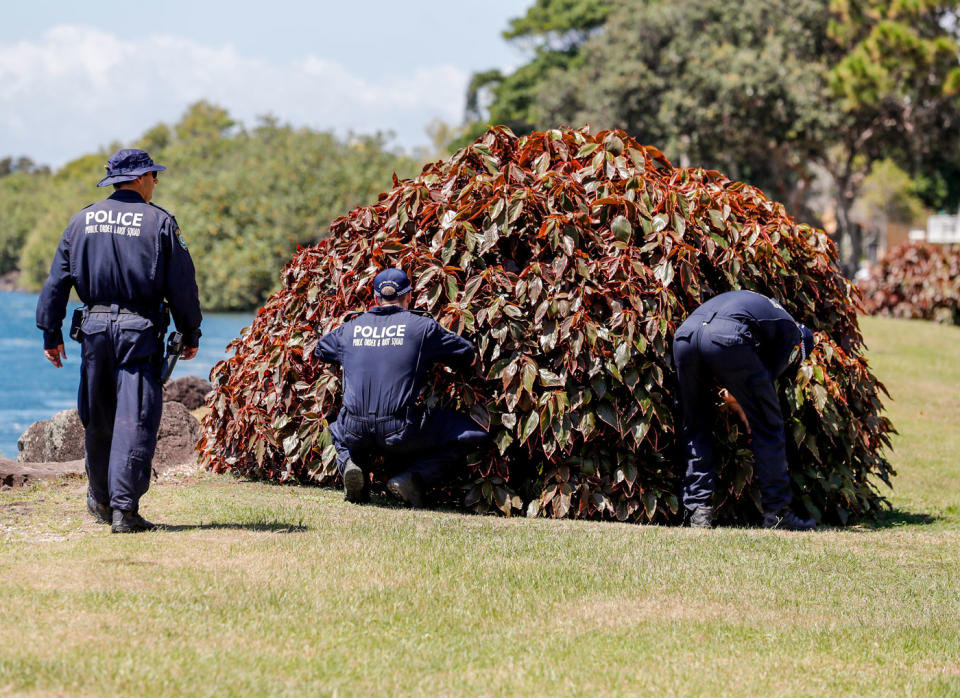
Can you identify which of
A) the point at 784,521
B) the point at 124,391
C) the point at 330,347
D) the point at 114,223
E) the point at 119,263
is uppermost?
the point at 114,223

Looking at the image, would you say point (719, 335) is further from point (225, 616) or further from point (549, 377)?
point (225, 616)

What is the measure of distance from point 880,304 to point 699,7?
45.5ft

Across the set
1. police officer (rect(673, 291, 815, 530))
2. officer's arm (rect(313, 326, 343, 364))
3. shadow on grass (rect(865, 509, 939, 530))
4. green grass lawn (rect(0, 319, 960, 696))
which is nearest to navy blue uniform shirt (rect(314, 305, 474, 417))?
officer's arm (rect(313, 326, 343, 364))

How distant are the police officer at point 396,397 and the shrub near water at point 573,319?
22 centimetres

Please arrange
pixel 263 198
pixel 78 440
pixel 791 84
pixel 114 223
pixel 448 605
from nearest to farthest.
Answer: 1. pixel 448 605
2. pixel 114 223
3. pixel 78 440
4. pixel 791 84
5. pixel 263 198

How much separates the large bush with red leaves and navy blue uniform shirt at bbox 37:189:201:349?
79.5 ft

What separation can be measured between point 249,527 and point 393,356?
4.95 ft

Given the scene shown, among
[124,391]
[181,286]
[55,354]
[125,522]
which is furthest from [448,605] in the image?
[55,354]

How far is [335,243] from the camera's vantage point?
8.93m

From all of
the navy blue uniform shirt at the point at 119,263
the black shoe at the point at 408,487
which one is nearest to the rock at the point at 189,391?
the black shoe at the point at 408,487

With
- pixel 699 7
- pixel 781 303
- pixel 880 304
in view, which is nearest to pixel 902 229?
pixel 699 7

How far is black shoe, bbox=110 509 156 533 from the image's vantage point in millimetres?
6277

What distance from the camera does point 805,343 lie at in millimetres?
8008

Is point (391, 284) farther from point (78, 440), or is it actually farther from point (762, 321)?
point (78, 440)
